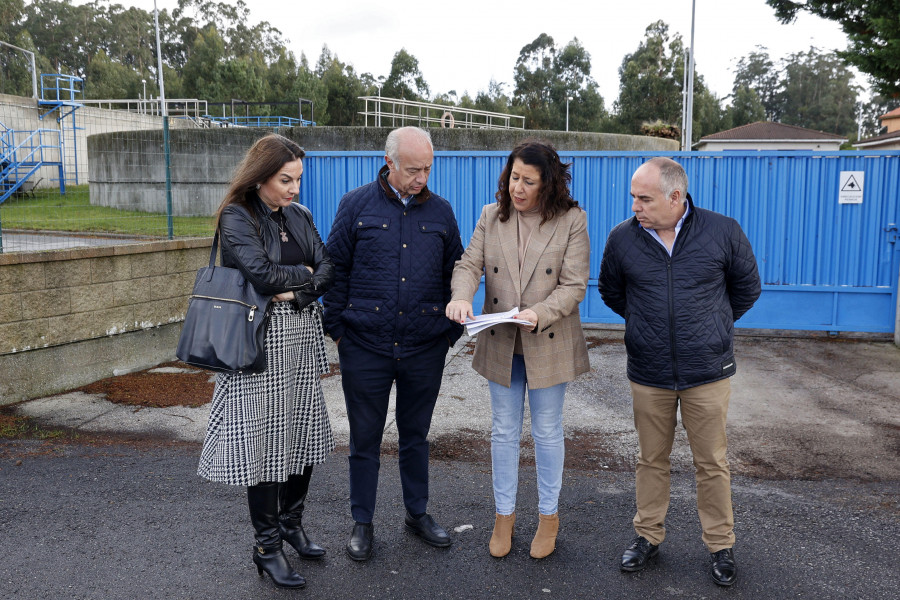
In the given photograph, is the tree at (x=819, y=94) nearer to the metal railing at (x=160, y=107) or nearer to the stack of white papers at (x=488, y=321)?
the metal railing at (x=160, y=107)

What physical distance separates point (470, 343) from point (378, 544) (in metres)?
4.72

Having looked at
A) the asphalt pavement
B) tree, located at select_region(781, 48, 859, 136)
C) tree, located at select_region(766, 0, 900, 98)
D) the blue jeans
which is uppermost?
tree, located at select_region(781, 48, 859, 136)

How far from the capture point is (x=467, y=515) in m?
3.75

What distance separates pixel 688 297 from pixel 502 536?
1.36 m

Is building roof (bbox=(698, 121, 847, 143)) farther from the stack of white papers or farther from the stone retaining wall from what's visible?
the stack of white papers

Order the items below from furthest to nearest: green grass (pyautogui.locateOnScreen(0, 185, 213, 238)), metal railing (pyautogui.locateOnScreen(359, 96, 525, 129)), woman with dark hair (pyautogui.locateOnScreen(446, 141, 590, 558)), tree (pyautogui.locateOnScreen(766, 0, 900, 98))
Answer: metal railing (pyautogui.locateOnScreen(359, 96, 525, 129)), tree (pyautogui.locateOnScreen(766, 0, 900, 98)), green grass (pyautogui.locateOnScreen(0, 185, 213, 238)), woman with dark hair (pyautogui.locateOnScreen(446, 141, 590, 558))

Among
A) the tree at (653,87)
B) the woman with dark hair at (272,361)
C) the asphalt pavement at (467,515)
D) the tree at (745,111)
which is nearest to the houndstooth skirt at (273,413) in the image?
the woman with dark hair at (272,361)

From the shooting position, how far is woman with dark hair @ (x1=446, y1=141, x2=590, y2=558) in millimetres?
3197

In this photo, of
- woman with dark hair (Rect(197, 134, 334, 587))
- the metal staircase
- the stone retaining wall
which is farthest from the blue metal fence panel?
woman with dark hair (Rect(197, 134, 334, 587))

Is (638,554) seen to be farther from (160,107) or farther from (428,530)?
(160,107)

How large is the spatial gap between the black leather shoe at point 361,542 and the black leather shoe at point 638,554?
44.5 inches

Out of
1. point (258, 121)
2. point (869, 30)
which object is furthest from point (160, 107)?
point (869, 30)

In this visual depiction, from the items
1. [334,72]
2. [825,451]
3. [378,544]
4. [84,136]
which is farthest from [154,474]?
[334,72]

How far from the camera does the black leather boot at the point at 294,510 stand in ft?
10.9
